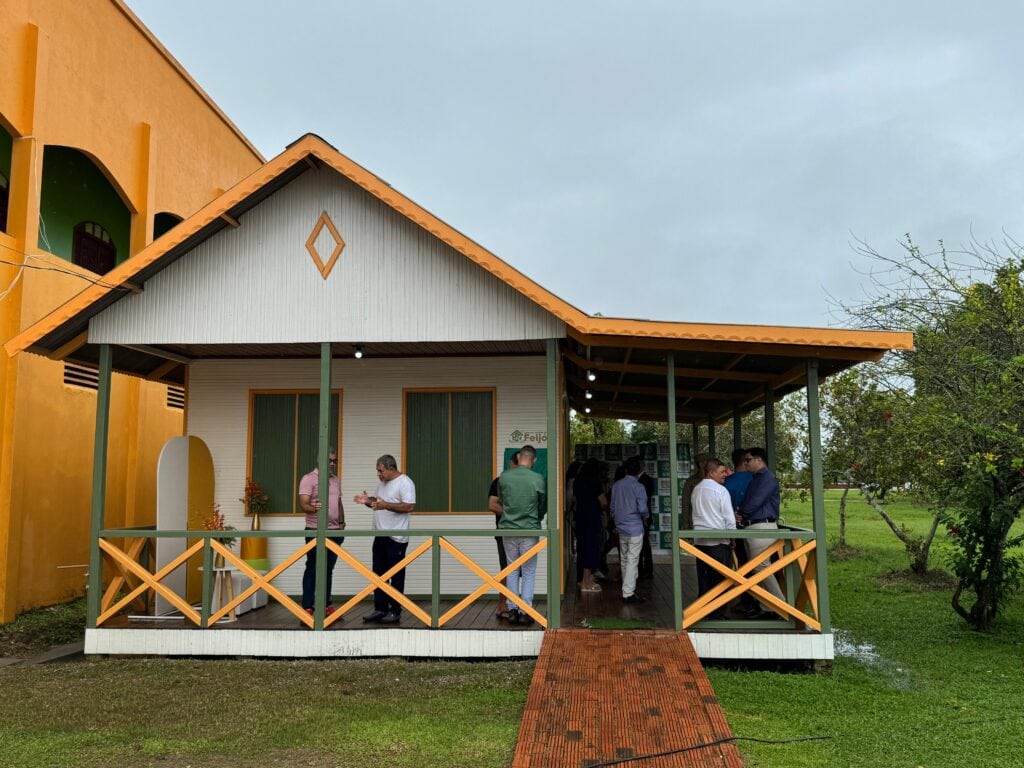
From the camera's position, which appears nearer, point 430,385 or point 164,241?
point 164,241

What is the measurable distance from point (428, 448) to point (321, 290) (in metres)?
2.40

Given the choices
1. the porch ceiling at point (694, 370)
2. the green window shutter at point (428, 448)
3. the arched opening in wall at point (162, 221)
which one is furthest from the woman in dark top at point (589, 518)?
the arched opening in wall at point (162, 221)

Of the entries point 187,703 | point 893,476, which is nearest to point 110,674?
point 187,703

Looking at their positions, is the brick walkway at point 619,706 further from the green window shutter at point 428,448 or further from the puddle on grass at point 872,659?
the green window shutter at point 428,448

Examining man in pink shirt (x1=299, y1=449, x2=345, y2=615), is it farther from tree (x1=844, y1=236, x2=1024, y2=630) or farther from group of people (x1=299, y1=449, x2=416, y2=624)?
tree (x1=844, y1=236, x2=1024, y2=630)

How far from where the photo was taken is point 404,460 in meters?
9.23

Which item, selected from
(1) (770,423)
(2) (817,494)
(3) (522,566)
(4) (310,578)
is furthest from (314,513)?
(1) (770,423)

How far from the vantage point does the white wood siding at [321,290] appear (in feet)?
24.7

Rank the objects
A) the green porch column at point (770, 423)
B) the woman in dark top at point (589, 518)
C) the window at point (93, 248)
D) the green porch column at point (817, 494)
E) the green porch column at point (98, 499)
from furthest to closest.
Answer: the window at point (93, 248) → the woman in dark top at point (589, 518) → the green porch column at point (770, 423) → the green porch column at point (98, 499) → the green porch column at point (817, 494)

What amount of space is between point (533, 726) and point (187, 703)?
8.96 ft

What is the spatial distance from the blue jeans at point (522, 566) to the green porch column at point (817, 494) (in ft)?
7.95

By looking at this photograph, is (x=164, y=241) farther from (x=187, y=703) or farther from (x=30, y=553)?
(x=30, y=553)

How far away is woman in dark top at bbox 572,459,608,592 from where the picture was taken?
9250 mm

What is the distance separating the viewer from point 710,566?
7391 millimetres
